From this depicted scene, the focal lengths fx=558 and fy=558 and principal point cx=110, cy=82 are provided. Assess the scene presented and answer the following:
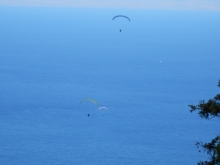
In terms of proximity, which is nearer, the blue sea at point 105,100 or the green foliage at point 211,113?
the green foliage at point 211,113

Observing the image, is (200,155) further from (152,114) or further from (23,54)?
(23,54)

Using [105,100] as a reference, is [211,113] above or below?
below

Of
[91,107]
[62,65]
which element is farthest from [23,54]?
[91,107]

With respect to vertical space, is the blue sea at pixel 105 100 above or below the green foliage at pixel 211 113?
above

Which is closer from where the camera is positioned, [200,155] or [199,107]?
[199,107]

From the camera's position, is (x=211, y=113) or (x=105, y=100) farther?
(x=105, y=100)

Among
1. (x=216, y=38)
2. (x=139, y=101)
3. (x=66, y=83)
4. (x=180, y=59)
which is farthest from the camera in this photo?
(x=216, y=38)

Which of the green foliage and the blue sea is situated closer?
the green foliage

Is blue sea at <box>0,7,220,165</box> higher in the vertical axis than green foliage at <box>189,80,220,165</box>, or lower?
higher
